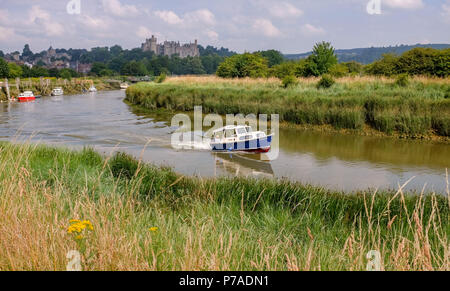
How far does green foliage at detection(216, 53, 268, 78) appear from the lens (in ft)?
148

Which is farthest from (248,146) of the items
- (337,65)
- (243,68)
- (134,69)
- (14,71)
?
(134,69)

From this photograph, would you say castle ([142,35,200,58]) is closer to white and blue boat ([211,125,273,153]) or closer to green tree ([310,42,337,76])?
green tree ([310,42,337,76])

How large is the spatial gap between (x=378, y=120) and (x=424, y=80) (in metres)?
6.77

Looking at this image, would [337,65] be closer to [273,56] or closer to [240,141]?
[240,141]

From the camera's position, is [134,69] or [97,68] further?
[97,68]

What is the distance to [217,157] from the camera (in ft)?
53.8

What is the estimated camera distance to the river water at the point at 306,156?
1282 centimetres

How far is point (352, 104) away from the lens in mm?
22156

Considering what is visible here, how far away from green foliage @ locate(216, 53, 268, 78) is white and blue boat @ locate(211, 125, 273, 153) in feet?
90.7

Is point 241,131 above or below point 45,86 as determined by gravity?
below

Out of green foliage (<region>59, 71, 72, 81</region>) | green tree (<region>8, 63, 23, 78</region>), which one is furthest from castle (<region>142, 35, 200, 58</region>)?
green tree (<region>8, 63, 23, 78</region>)

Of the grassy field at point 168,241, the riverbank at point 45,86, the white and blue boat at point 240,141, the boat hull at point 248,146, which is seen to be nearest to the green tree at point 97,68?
the riverbank at point 45,86

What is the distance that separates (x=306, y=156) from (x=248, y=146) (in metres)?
2.38
